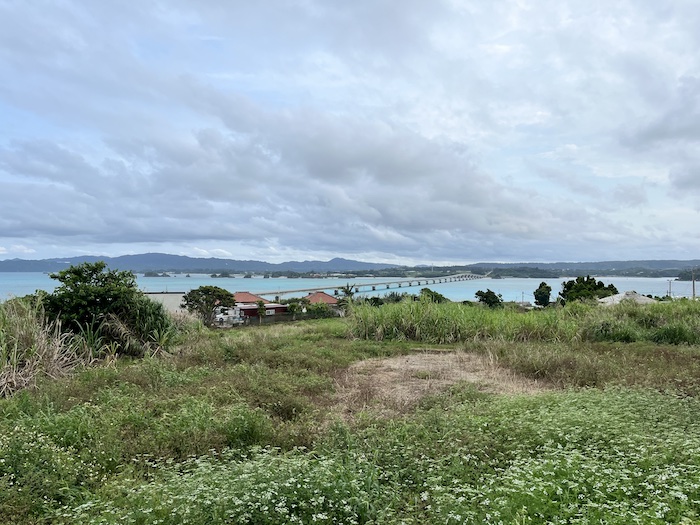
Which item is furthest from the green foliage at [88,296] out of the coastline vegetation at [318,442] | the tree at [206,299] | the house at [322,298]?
the house at [322,298]

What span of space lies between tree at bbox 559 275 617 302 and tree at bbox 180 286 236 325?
19.6 metres

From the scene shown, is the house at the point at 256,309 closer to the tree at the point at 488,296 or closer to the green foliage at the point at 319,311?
the green foliage at the point at 319,311

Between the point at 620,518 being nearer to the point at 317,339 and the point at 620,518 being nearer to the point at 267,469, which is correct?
the point at 267,469

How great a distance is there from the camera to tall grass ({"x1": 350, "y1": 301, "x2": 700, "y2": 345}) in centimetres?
1304

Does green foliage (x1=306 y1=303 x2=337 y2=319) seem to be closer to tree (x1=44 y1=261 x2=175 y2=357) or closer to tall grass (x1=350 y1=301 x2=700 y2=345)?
tall grass (x1=350 y1=301 x2=700 y2=345)

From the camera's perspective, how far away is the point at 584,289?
28.9m

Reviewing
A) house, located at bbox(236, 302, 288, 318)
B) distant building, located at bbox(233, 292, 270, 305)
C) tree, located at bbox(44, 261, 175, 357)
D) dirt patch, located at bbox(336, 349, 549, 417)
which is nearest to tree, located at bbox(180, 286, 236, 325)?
house, located at bbox(236, 302, 288, 318)

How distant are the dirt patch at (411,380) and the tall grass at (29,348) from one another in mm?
4770

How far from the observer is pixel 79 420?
5.12 metres

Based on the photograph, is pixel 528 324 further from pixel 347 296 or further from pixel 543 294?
pixel 543 294

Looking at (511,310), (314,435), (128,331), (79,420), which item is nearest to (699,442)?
(314,435)

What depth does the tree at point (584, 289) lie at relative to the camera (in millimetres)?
27878

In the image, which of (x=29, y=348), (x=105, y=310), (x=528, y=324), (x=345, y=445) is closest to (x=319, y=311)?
(x=528, y=324)

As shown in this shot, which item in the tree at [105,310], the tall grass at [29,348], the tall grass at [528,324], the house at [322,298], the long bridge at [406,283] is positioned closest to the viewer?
the tall grass at [29,348]
